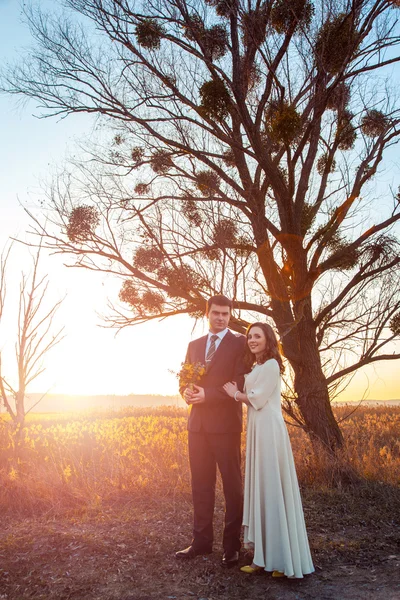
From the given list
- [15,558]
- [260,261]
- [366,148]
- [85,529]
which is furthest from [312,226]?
[15,558]

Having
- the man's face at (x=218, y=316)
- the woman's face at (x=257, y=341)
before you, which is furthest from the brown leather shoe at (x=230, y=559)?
the man's face at (x=218, y=316)

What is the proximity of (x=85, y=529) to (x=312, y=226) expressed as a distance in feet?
22.3

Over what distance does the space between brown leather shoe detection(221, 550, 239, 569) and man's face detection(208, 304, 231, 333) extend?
210cm

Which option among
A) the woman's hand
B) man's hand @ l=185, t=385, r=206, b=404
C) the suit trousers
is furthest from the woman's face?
the suit trousers

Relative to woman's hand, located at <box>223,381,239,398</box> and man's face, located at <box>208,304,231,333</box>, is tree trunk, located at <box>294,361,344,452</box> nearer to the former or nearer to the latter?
man's face, located at <box>208,304,231,333</box>

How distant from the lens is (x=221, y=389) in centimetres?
495

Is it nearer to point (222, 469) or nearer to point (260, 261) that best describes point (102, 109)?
point (260, 261)

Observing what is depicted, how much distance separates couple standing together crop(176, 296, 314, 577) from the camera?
458 centimetres

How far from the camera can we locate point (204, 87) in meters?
8.02

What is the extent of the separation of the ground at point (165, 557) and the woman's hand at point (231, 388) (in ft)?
5.32

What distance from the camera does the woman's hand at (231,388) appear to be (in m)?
4.78

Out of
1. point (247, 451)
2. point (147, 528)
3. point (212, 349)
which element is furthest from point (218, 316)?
point (147, 528)

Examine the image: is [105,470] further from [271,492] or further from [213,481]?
[271,492]

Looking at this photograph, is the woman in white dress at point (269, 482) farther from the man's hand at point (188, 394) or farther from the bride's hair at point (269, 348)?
the man's hand at point (188, 394)
